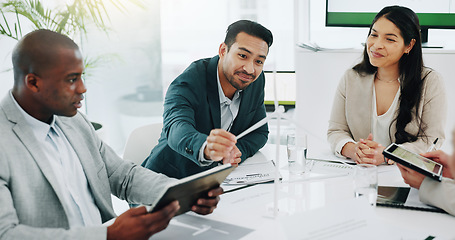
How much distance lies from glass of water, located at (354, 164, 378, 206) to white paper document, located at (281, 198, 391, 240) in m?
0.26

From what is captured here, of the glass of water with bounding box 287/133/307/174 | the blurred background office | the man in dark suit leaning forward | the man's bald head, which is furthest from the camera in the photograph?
the blurred background office

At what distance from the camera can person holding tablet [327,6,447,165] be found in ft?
7.78

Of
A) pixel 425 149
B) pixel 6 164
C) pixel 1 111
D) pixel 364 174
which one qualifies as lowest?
pixel 425 149

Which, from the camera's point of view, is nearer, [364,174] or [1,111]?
[1,111]

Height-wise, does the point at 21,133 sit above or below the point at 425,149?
above

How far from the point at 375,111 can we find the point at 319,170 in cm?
73

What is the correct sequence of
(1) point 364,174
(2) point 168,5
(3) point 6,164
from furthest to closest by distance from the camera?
(2) point 168,5
(1) point 364,174
(3) point 6,164

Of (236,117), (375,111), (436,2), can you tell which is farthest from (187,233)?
(436,2)

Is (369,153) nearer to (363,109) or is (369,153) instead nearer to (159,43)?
(363,109)

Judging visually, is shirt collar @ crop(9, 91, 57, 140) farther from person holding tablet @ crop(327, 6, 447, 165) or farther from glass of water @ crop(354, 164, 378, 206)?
person holding tablet @ crop(327, 6, 447, 165)

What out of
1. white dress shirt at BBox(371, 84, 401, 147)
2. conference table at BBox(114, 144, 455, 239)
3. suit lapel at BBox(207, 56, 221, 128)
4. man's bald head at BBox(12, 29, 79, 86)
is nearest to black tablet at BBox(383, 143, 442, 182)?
conference table at BBox(114, 144, 455, 239)

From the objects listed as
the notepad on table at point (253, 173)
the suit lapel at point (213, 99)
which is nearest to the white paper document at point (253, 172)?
the notepad on table at point (253, 173)

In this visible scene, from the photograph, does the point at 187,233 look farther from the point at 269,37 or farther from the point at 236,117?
the point at 269,37

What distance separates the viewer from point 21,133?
56.7 inches
